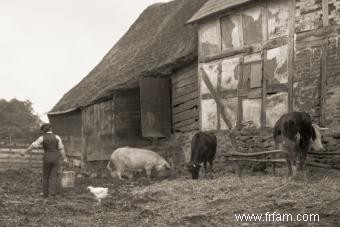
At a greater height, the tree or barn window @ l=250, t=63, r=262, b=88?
the tree

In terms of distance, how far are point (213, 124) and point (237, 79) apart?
1692mm

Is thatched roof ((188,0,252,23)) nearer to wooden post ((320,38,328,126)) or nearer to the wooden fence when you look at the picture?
wooden post ((320,38,328,126))

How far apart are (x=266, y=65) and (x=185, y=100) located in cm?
422

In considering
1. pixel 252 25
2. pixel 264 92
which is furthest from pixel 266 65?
pixel 252 25

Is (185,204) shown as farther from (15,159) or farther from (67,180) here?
(15,159)

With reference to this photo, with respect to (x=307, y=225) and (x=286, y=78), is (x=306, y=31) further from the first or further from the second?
(x=307, y=225)

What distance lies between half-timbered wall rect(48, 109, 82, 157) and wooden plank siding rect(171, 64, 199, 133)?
7.14 metres

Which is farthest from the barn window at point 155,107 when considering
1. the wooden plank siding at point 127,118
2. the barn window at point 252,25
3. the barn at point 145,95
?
the barn window at point 252,25

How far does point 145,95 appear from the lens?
19.6 m

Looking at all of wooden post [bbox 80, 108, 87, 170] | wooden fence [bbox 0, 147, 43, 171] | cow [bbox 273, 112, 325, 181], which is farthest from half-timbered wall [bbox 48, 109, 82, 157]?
cow [bbox 273, 112, 325, 181]

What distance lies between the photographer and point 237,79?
1656 cm

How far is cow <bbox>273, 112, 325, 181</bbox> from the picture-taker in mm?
12562

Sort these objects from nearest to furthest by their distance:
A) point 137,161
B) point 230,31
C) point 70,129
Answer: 1. point 230,31
2. point 137,161
3. point 70,129

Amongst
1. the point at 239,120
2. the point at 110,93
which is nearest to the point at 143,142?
the point at 110,93
